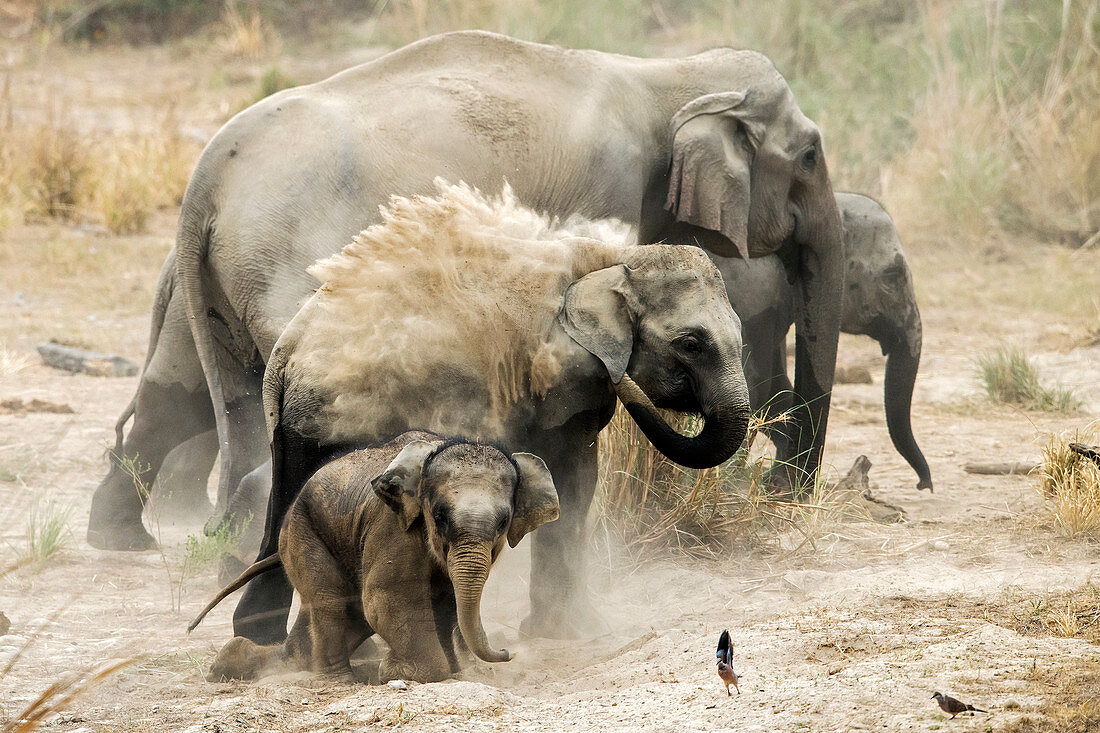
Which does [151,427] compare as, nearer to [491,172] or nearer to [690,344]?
[491,172]

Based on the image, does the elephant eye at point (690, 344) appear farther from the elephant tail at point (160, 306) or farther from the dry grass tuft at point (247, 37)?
the dry grass tuft at point (247, 37)

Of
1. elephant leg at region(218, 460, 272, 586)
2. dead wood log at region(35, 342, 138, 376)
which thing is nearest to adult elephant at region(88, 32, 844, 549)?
elephant leg at region(218, 460, 272, 586)

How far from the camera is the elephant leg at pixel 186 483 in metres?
6.68

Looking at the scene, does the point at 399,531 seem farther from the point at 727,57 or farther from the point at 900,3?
the point at 900,3

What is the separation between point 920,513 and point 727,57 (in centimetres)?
238

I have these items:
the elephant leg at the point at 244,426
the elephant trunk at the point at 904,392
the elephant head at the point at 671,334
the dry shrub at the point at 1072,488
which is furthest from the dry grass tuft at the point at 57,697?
the elephant trunk at the point at 904,392

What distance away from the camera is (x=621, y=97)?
6383 mm

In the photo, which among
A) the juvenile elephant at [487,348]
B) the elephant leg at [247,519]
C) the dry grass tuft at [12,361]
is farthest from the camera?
the dry grass tuft at [12,361]

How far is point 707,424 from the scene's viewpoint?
4316 millimetres

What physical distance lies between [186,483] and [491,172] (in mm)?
2304

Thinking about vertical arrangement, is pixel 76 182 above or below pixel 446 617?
above

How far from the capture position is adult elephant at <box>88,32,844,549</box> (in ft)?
17.4

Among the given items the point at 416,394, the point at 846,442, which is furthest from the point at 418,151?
the point at 846,442

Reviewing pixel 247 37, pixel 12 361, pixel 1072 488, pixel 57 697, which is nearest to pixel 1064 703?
pixel 1072 488
